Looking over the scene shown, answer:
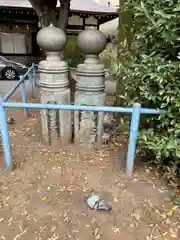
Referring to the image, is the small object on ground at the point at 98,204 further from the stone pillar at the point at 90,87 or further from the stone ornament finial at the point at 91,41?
the stone ornament finial at the point at 91,41

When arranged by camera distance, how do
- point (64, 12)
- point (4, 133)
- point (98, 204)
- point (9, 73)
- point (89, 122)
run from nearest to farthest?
point (98, 204) < point (4, 133) < point (89, 122) < point (64, 12) < point (9, 73)

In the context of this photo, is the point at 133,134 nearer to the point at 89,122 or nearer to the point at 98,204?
the point at 98,204

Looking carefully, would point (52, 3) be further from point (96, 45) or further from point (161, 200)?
point (161, 200)

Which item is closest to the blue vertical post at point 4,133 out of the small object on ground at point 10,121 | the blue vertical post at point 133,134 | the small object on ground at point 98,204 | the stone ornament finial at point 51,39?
the stone ornament finial at point 51,39

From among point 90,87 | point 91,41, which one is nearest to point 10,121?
point 90,87

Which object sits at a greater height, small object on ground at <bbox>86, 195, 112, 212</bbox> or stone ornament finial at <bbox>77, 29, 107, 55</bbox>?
stone ornament finial at <bbox>77, 29, 107, 55</bbox>

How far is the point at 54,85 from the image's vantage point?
112 inches

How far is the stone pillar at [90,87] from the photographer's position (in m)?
2.76

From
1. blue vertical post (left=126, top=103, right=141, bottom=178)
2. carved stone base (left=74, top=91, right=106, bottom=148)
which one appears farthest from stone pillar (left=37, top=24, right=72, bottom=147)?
blue vertical post (left=126, top=103, right=141, bottom=178)

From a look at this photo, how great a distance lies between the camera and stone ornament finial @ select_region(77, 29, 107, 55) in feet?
8.96

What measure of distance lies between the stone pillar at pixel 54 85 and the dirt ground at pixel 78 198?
235mm

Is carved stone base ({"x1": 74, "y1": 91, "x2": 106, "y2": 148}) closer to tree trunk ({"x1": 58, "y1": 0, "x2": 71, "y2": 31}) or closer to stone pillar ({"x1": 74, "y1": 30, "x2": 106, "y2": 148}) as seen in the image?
stone pillar ({"x1": 74, "y1": 30, "x2": 106, "y2": 148})

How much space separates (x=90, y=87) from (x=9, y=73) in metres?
8.30

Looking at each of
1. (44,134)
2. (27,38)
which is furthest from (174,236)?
(27,38)
